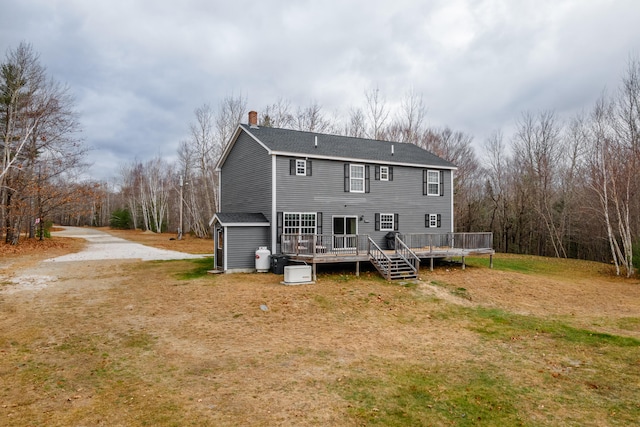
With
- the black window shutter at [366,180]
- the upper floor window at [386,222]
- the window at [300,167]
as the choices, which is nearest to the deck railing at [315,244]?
the upper floor window at [386,222]

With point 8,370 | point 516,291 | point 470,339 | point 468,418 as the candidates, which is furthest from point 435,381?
point 516,291

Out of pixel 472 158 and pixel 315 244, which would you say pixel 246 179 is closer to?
pixel 315 244

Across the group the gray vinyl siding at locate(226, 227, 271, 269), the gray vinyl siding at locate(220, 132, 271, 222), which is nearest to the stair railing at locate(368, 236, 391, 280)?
the gray vinyl siding at locate(226, 227, 271, 269)

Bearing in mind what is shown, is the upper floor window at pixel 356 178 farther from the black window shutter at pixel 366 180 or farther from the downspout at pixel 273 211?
the downspout at pixel 273 211

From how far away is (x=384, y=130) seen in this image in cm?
3903

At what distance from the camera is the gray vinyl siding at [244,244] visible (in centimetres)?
1669

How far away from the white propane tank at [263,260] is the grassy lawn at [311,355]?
192 cm

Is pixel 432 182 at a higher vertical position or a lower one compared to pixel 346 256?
higher

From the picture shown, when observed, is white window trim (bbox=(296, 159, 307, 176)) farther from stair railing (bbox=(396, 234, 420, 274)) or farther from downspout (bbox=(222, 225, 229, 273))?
stair railing (bbox=(396, 234, 420, 274))

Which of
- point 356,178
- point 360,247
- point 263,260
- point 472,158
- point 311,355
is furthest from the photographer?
point 472,158

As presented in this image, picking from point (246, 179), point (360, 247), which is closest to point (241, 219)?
point (246, 179)

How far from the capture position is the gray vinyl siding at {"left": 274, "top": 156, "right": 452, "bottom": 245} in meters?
17.7

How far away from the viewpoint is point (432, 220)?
21562 mm

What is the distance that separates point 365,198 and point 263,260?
6351mm
